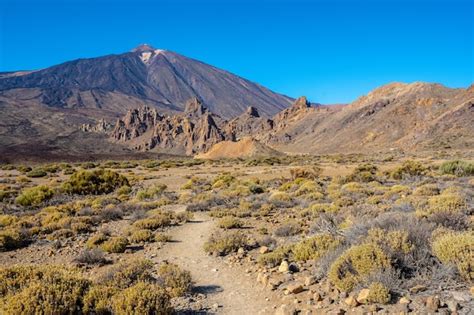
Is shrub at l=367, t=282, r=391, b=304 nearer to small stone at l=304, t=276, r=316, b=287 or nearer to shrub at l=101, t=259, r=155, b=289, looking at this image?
small stone at l=304, t=276, r=316, b=287

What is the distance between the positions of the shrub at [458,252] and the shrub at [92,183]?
2012 cm

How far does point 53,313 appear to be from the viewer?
4539mm

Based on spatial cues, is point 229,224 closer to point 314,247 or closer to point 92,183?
point 314,247

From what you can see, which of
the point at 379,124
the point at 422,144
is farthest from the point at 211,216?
the point at 379,124

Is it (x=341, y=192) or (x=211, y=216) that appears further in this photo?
(x=341, y=192)

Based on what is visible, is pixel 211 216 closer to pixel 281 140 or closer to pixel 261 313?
pixel 261 313

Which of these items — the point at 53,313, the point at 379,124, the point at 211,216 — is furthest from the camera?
the point at 379,124

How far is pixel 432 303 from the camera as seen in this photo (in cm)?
484

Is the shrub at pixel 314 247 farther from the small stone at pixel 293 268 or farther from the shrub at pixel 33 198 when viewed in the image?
the shrub at pixel 33 198

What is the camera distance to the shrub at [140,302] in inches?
190

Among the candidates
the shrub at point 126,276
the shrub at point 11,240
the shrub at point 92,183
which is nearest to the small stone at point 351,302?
the shrub at point 126,276

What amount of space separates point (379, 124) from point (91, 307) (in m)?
91.0

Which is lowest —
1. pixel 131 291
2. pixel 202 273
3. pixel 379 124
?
pixel 202 273

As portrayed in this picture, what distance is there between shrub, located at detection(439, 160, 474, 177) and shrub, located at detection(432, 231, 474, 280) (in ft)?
61.6
